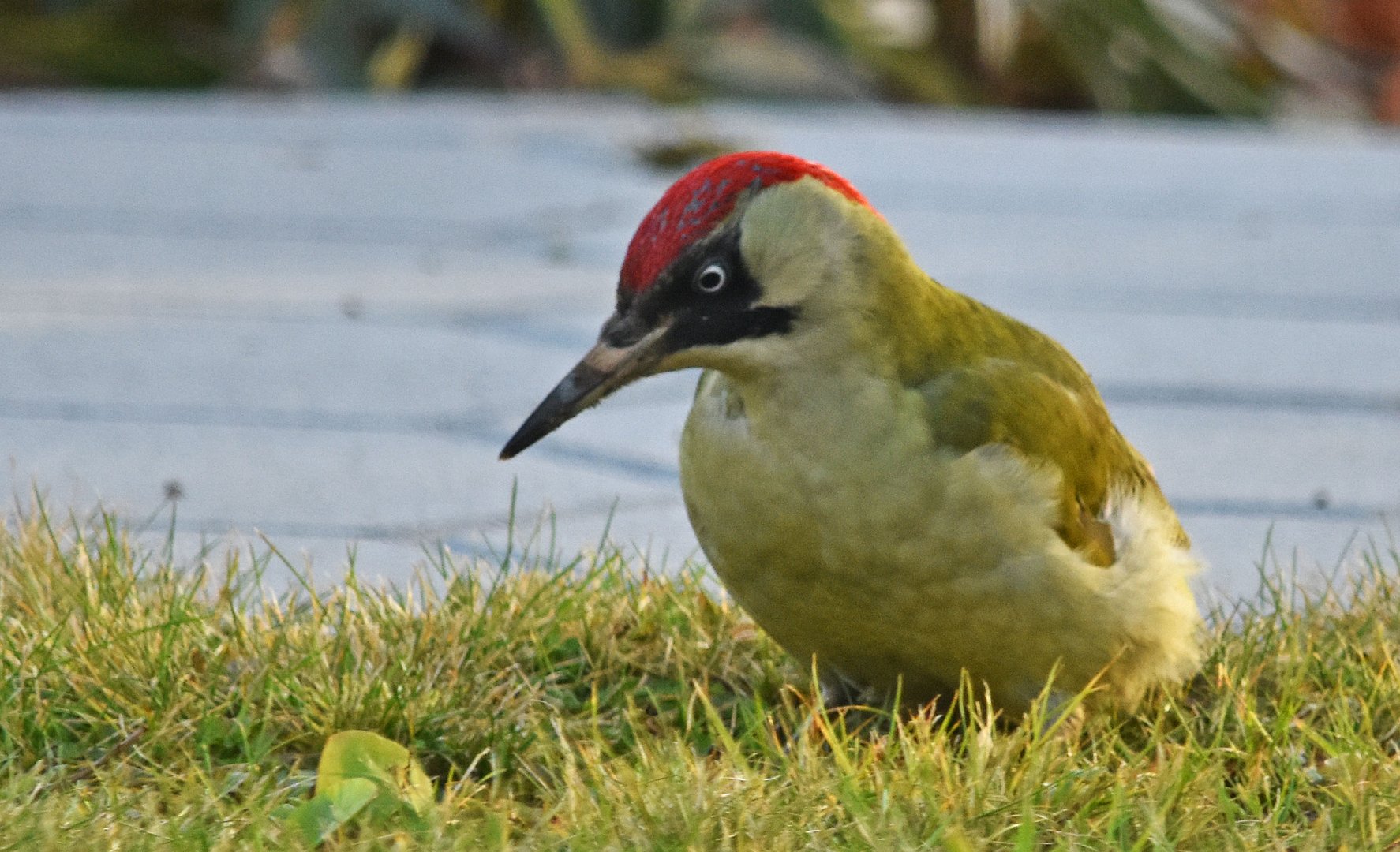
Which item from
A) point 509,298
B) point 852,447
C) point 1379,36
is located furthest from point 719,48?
point 852,447

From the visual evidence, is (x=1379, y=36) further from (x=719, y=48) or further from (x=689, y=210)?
(x=689, y=210)

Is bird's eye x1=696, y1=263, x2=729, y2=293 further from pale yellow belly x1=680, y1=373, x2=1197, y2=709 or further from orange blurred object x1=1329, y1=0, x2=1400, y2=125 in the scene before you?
orange blurred object x1=1329, y1=0, x2=1400, y2=125

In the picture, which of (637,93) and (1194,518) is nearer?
(1194,518)

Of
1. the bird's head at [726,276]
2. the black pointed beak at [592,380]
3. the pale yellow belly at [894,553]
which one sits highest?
the bird's head at [726,276]

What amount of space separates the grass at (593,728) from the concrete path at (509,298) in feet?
0.98

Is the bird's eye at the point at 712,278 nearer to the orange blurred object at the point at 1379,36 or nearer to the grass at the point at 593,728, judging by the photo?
the grass at the point at 593,728

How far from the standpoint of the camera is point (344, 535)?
3.68 m

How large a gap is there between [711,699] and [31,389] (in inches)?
86.1

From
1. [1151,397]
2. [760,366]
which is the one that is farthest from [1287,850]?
[1151,397]

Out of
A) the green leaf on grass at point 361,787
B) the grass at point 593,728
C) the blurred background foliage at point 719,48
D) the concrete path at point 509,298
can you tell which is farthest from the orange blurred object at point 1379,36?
the green leaf on grass at point 361,787

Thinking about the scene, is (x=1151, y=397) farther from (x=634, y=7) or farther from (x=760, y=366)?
(x=634, y=7)

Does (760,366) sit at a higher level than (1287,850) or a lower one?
higher

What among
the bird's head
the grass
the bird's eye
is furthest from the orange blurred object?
the bird's eye

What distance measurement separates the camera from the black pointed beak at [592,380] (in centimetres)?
259
